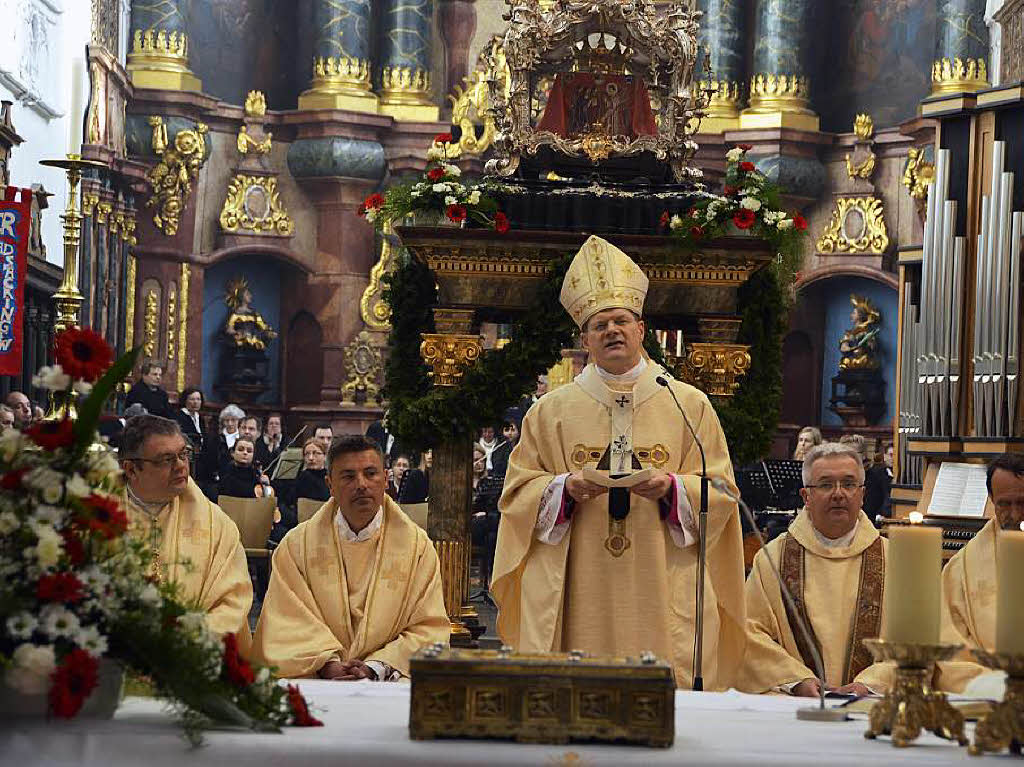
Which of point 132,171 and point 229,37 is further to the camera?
point 229,37

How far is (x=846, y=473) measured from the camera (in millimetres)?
6262

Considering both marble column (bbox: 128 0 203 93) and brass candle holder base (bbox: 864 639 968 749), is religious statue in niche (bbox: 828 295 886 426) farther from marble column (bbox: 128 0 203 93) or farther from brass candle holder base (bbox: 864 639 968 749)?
brass candle holder base (bbox: 864 639 968 749)

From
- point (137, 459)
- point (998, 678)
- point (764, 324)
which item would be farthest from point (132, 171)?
point (998, 678)

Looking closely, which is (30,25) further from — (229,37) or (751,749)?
(751,749)

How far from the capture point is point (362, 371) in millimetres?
24469

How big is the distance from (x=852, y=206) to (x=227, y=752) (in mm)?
21466

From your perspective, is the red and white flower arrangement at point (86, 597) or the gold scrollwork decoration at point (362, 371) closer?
the red and white flower arrangement at point (86, 597)

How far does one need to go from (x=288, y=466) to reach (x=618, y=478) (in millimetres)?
9641

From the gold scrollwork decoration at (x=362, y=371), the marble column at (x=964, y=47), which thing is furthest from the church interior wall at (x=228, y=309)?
the marble column at (x=964, y=47)

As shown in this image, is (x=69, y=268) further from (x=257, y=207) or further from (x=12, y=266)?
(x=257, y=207)

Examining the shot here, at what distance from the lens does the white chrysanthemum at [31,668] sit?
3488 mm

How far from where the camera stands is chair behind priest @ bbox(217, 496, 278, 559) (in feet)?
38.2

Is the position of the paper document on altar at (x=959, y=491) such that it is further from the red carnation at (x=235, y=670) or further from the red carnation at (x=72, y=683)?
the red carnation at (x=72, y=683)

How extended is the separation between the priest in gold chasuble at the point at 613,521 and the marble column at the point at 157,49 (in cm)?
Answer: 1730
